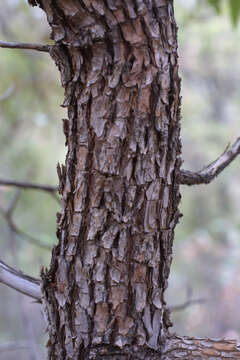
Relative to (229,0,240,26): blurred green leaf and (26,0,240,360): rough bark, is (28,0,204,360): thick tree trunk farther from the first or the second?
(229,0,240,26): blurred green leaf

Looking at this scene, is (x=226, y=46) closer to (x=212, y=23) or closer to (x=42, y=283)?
(x=212, y=23)

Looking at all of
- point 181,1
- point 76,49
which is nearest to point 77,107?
point 76,49

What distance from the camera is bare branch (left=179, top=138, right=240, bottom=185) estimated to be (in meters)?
0.82

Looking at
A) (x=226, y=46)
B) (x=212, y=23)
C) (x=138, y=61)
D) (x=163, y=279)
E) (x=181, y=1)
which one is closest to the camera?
(x=138, y=61)

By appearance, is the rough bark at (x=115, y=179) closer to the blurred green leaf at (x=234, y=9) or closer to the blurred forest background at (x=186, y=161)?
the blurred green leaf at (x=234, y=9)

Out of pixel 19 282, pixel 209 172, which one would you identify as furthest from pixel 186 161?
pixel 19 282

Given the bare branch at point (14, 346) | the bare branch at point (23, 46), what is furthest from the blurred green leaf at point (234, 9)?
the bare branch at point (14, 346)

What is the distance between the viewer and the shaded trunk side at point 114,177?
646 mm

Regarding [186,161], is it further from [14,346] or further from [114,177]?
[114,177]

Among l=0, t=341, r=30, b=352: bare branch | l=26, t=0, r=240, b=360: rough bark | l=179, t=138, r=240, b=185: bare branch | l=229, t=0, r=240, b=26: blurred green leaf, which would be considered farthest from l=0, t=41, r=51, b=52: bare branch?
l=0, t=341, r=30, b=352: bare branch

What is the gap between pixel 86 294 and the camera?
0.73m

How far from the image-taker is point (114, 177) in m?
0.69

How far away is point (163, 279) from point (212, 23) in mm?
4612

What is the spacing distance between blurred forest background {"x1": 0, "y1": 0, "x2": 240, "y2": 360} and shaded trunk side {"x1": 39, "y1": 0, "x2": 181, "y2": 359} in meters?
1.25
